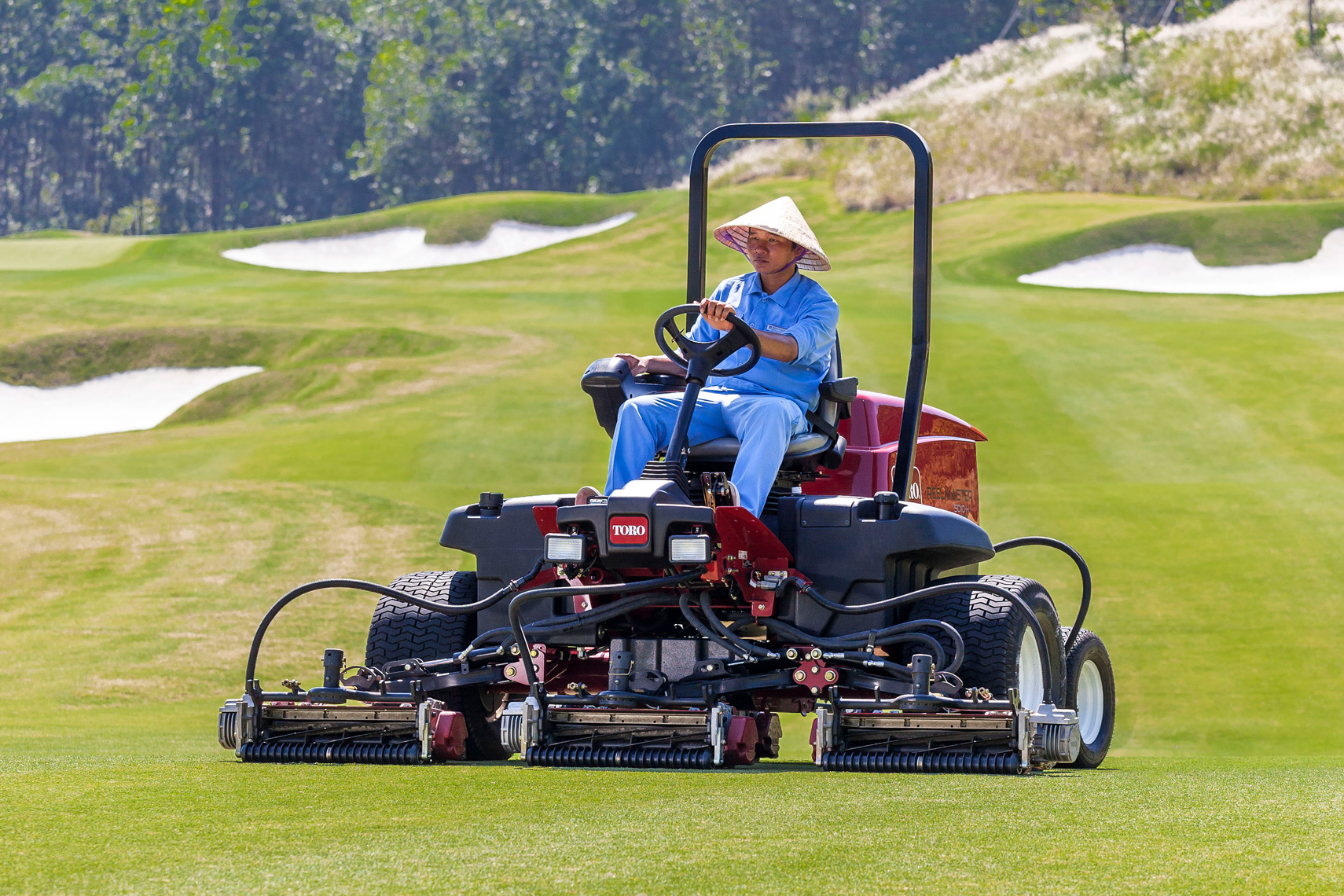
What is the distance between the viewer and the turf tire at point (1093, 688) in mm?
5953

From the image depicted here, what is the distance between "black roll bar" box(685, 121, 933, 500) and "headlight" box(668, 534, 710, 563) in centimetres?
100

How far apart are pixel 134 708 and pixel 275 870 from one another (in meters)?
5.94

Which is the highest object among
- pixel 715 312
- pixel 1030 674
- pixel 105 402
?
pixel 715 312

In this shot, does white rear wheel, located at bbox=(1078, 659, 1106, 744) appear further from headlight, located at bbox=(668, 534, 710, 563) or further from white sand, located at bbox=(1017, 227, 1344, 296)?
white sand, located at bbox=(1017, 227, 1344, 296)

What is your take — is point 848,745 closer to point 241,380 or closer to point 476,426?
point 476,426

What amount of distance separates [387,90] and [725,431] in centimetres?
6386

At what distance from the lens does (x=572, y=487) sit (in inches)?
501

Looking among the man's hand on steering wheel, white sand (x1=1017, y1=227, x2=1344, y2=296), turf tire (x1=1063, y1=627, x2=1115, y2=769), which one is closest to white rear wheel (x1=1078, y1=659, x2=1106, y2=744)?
turf tire (x1=1063, y1=627, x2=1115, y2=769)

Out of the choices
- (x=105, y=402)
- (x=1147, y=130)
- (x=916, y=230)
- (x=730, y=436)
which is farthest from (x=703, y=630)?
(x=1147, y=130)

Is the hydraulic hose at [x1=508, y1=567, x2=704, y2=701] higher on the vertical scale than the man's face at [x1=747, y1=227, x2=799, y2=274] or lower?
lower

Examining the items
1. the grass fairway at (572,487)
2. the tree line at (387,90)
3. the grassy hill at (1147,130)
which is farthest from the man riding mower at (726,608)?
the tree line at (387,90)

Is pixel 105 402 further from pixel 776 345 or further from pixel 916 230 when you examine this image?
pixel 776 345

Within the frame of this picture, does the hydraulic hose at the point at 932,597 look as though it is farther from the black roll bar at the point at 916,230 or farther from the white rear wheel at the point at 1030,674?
the black roll bar at the point at 916,230

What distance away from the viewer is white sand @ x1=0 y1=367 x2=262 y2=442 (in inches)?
819
